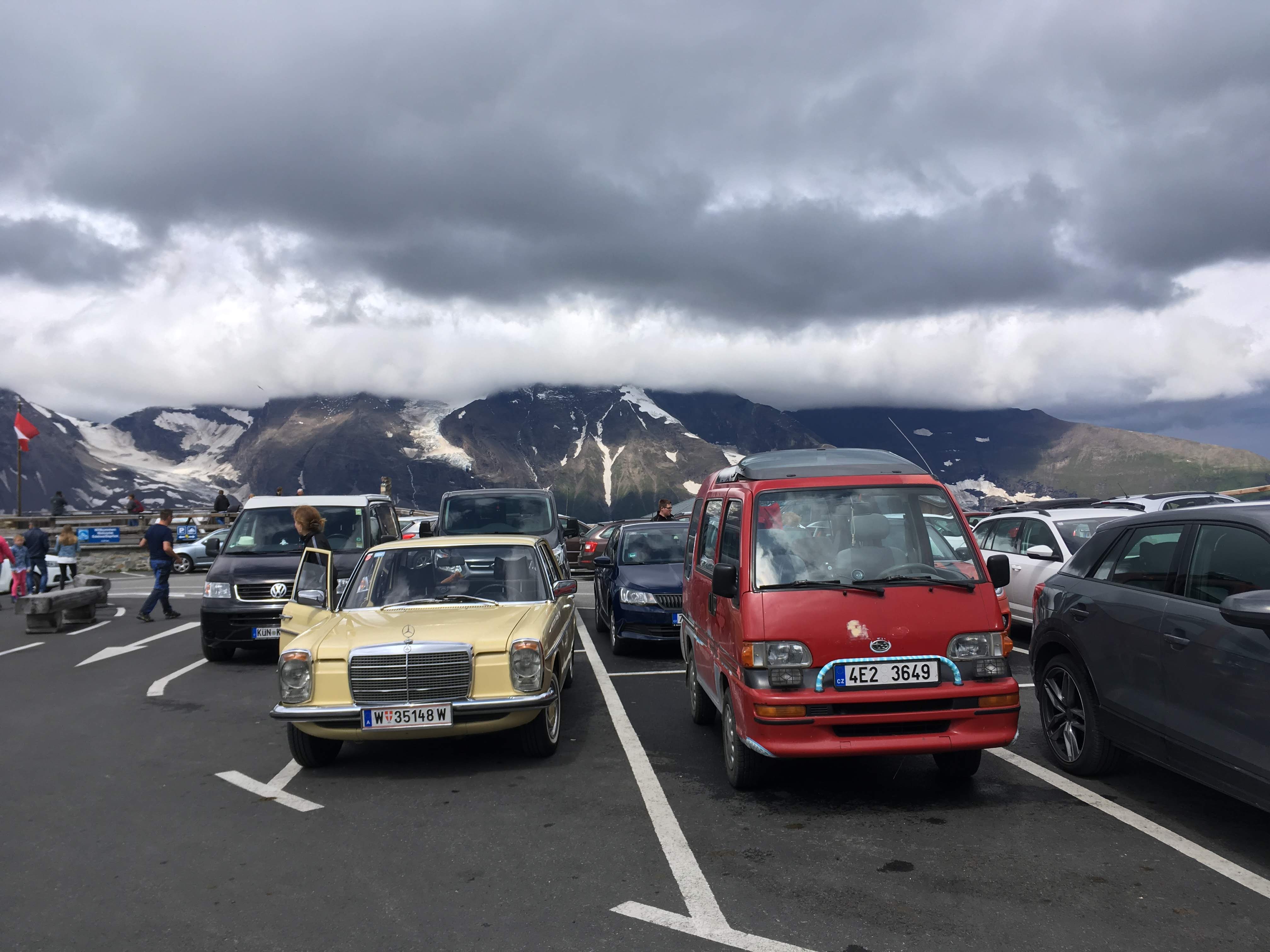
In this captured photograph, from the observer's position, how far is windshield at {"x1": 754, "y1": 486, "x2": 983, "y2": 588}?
5.63 m

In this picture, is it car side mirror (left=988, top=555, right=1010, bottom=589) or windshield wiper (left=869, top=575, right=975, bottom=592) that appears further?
car side mirror (left=988, top=555, right=1010, bottom=589)

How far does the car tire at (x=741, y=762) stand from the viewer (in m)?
5.64

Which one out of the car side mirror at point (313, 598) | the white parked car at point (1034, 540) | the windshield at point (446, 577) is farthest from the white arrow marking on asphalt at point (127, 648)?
the white parked car at point (1034, 540)

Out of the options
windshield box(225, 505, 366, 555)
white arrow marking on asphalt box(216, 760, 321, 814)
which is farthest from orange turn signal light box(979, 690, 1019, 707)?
windshield box(225, 505, 366, 555)

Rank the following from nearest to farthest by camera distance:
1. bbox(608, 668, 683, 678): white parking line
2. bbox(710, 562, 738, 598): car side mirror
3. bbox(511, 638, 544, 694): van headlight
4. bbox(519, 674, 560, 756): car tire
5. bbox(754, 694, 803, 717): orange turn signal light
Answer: bbox(754, 694, 803, 717): orange turn signal light, bbox(710, 562, 738, 598): car side mirror, bbox(511, 638, 544, 694): van headlight, bbox(519, 674, 560, 756): car tire, bbox(608, 668, 683, 678): white parking line

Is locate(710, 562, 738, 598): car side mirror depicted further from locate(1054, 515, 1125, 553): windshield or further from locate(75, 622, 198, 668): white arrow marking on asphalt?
locate(75, 622, 198, 668): white arrow marking on asphalt

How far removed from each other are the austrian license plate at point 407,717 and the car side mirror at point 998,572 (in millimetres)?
3492

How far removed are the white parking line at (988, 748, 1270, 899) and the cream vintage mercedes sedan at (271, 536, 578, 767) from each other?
125 inches

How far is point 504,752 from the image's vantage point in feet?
22.8

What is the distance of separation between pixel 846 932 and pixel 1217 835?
7.71 feet

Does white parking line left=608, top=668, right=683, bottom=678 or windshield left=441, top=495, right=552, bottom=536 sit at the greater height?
windshield left=441, top=495, right=552, bottom=536

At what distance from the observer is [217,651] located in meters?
11.6

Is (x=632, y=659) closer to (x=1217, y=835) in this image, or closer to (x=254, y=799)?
(x=254, y=799)

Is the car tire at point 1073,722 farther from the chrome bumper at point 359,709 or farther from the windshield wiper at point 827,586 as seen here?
Result: the chrome bumper at point 359,709
